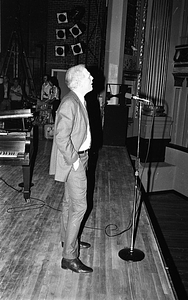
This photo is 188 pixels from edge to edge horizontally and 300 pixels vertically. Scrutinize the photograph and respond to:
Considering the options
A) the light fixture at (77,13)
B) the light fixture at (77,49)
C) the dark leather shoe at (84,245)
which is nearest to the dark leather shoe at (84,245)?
the dark leather shoe at (84,245)

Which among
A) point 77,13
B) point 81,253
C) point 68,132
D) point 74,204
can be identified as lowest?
point 81,253

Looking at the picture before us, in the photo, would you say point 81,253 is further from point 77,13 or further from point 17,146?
point 77,13

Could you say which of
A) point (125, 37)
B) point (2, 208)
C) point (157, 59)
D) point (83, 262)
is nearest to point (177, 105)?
point (157, 59)

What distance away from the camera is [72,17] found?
10883mm

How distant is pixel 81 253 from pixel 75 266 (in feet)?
1.15

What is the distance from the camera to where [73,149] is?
218 cm

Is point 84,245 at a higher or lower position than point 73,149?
lower

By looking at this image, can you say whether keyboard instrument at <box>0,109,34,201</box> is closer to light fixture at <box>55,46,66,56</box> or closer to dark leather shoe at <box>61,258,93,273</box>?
dark leather shoe at <box>61,258,93,273</box>

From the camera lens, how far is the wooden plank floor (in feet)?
7.24

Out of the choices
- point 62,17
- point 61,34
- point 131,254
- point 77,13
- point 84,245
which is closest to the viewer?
point 131,254

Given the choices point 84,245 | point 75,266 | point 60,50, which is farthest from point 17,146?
point 60,50

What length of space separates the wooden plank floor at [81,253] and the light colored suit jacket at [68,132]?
0.74m

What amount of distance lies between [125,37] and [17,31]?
4.17m

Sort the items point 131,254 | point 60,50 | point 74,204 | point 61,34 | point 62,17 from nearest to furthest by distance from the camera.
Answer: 1. point 74,204
2. point 131,254
3. point 62,17
4. point 61,34
5. point 60,50
